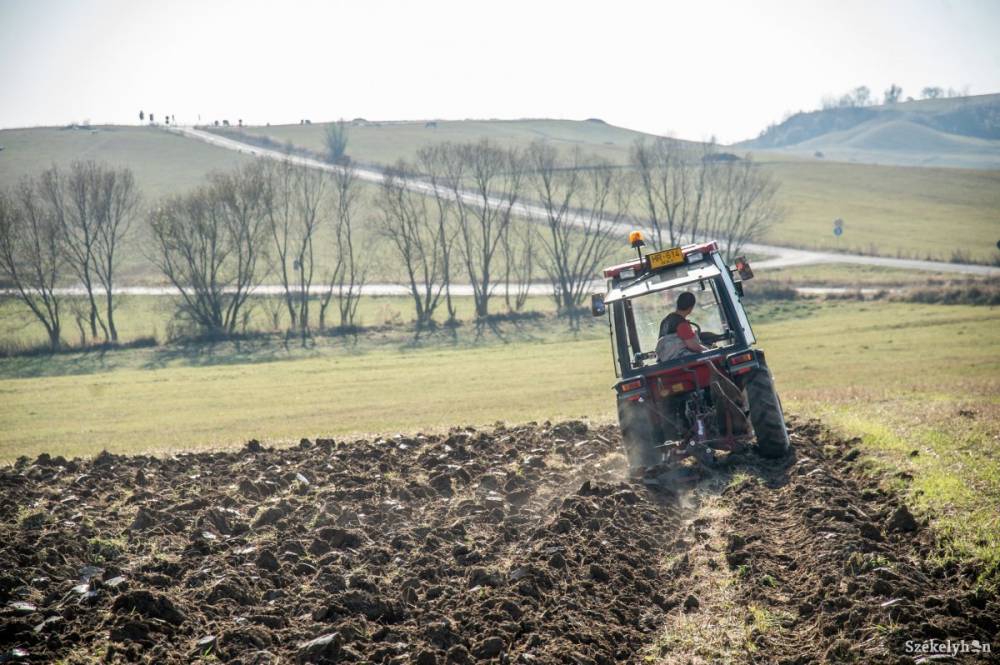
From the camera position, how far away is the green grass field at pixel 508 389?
1123 centimetres

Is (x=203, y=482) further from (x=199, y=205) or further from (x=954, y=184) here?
(x=954, y=184)

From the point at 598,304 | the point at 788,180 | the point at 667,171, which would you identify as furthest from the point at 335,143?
the point at 598,304

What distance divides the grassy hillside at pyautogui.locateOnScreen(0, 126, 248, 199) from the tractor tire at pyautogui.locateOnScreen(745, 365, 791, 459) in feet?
270

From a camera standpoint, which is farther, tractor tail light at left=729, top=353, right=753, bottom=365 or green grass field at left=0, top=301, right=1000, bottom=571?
green grass field at left=0, top=301, right=1000, bottom=571

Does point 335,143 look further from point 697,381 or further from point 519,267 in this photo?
point 697,381

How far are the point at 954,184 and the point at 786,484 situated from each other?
103519 mm

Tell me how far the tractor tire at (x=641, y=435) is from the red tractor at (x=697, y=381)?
0.5 inches

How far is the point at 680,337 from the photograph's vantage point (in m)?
11.3

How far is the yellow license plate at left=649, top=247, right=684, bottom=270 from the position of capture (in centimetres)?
1161

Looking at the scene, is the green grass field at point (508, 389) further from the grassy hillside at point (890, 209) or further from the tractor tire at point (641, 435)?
the grassy hillside at point (890, 209)

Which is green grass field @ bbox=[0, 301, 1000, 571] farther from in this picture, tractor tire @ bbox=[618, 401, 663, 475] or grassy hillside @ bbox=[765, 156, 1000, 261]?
grassy hillside @ bbox=[765, 156, 1000, 261]

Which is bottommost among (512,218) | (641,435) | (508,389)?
(508,389)

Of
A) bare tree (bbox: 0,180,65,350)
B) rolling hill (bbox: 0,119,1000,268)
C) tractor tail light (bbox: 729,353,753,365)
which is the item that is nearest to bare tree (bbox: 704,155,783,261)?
rolling hill (bbox: 0,119,1000,268)

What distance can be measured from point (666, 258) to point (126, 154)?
103736 millimetres
